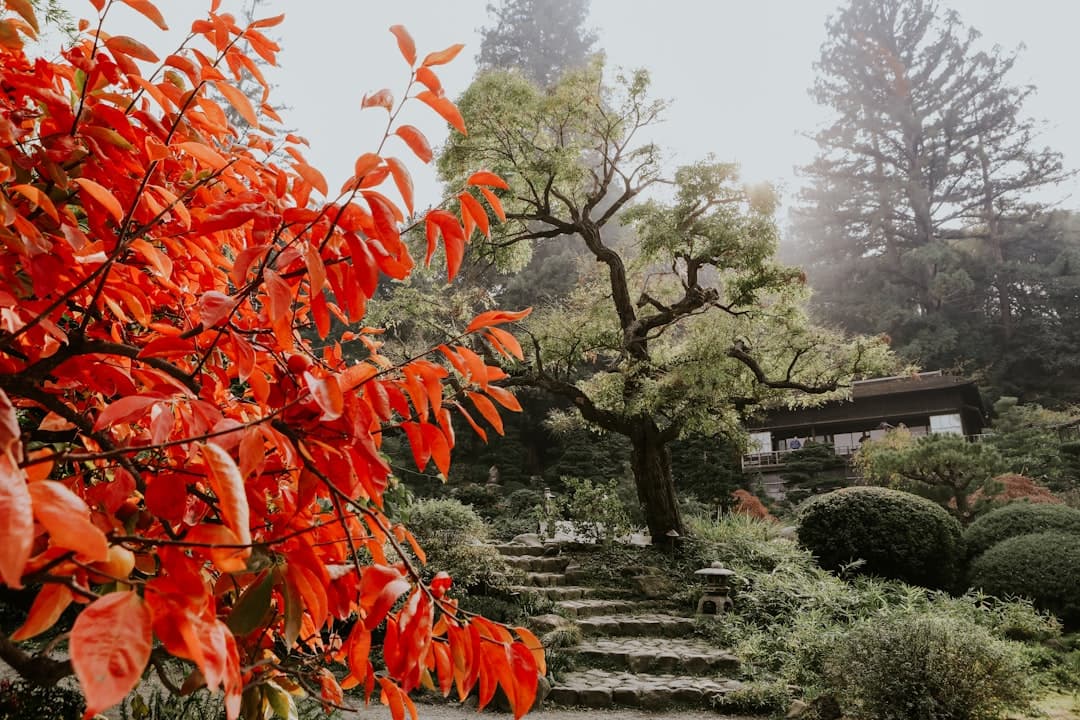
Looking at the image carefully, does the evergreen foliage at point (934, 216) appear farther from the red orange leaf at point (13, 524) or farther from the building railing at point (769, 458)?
the red orange leaf at point (13, 524)

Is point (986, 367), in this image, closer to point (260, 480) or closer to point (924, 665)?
point (924, 665)

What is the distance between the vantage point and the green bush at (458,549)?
7289 millimetres

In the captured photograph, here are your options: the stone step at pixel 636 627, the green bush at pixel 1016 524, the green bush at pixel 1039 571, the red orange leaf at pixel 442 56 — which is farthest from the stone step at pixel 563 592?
the red orange leaf at pixel 442 56

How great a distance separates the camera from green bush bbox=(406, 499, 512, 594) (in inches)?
287

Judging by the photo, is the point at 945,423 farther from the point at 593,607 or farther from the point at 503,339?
the point at 503,339

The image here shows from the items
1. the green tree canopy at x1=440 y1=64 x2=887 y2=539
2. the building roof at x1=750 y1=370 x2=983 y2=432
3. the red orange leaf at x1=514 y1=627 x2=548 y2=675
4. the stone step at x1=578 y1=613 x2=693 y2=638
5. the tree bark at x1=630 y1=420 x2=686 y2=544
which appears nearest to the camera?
the red orange leaf at x1=514 y1=627 x2=548 y2=675

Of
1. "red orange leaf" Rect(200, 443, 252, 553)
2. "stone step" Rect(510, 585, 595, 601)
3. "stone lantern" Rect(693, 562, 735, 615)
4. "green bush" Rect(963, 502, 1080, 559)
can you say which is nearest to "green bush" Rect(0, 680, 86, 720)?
"red orange leaf" Rect(200, 443, 252, 553)

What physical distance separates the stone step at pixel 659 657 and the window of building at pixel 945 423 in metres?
13.9

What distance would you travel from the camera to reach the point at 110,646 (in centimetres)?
38

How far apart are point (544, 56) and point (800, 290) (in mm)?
26408

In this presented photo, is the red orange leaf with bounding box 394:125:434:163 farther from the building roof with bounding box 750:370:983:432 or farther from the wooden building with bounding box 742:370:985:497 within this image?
the building roof with bounding box 750:370:983:432

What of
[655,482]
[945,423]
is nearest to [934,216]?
[945,423]

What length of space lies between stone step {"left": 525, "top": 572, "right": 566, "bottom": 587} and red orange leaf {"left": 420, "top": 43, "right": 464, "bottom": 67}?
25.3ft

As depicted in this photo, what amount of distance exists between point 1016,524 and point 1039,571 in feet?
3.72
